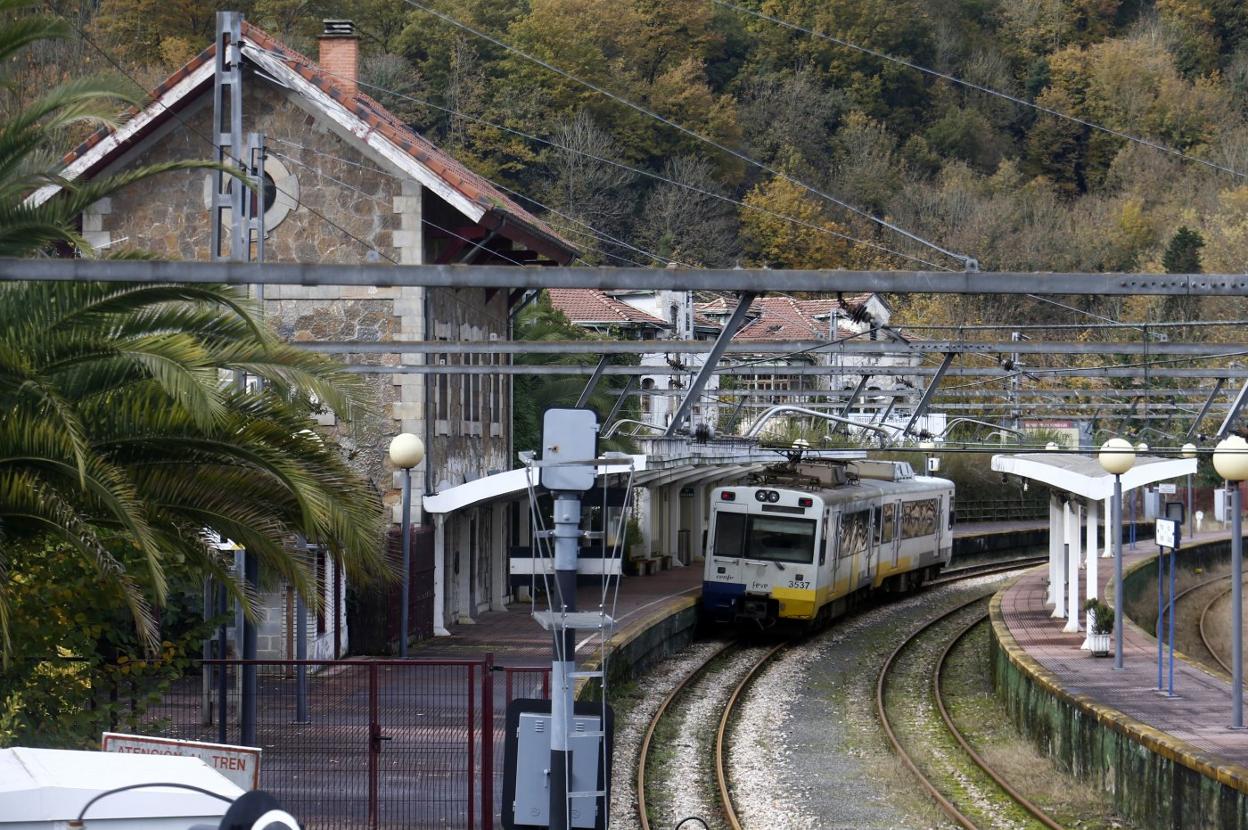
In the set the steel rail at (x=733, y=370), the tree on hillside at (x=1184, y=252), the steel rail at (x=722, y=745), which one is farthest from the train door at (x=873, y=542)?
the tree on hillside at (x=1184, y=252)

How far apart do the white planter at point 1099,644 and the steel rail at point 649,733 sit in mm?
5056

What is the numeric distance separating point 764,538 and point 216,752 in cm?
1911

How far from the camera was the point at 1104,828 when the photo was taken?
14.0 m

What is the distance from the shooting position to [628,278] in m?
9.09

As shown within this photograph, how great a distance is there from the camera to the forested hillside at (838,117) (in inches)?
2414

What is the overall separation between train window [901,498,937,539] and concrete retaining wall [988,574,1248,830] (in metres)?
14.1

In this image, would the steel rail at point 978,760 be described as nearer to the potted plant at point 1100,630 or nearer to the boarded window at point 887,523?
the potted plant at point 1100,630

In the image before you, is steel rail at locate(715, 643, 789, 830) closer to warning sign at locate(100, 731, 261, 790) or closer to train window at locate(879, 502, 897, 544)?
train window at locate(879, 502, 897, 544)

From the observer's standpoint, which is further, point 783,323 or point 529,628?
point 783,323

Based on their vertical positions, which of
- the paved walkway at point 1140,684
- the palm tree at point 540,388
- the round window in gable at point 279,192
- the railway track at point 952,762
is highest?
the round window in gable at point 279,192

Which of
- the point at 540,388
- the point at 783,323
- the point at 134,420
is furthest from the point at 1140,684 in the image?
the point at 783,323

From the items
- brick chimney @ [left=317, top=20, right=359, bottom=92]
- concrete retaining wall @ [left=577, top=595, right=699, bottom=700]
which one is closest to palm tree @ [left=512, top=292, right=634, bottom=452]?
concrete retaining wall @ [left=577, top=595, right=699, bottom=700]

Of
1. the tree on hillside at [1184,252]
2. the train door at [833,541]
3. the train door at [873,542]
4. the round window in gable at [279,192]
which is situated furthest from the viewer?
the tree on hillside at [1184,252]

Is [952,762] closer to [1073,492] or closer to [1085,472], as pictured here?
[1073,492]
